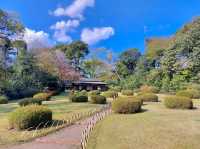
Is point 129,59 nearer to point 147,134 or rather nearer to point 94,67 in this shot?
point 94,67

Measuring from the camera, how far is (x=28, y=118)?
39.0 feet

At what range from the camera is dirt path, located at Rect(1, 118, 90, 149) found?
8719 millimetres

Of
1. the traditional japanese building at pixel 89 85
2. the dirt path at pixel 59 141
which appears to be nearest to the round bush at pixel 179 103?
the dirt path at pixel 59 141

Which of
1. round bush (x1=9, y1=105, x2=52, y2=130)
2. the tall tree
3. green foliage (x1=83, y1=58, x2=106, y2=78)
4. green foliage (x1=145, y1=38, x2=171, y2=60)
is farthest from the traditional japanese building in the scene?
round bush (x1=9, y1=105, x2=52, y2=130)

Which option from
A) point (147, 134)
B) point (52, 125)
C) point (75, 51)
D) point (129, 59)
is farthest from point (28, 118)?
point (75, 51)

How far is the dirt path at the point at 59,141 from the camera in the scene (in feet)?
28.6

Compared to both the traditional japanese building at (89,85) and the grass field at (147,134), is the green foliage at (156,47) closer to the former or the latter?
the traditional japanese building at (89,85)

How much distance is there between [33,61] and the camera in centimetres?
4266

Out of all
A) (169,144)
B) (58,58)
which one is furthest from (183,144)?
(58,58)

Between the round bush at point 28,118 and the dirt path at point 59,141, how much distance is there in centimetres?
151

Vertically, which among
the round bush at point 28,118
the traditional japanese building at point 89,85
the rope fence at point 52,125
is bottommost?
the rope fence at point 52,125

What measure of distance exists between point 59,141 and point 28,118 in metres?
3.12

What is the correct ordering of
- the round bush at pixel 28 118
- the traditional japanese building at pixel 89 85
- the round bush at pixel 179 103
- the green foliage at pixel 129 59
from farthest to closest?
the green foliage at pixel 129 59 → the traditional japanese building at pixel 89 85 → the round bush at pixel 179 103 → the round bush at pixel 28 118

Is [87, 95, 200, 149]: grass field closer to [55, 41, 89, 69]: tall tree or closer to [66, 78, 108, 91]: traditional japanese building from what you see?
[66, 78, 108, 91]: traditional japanese building
